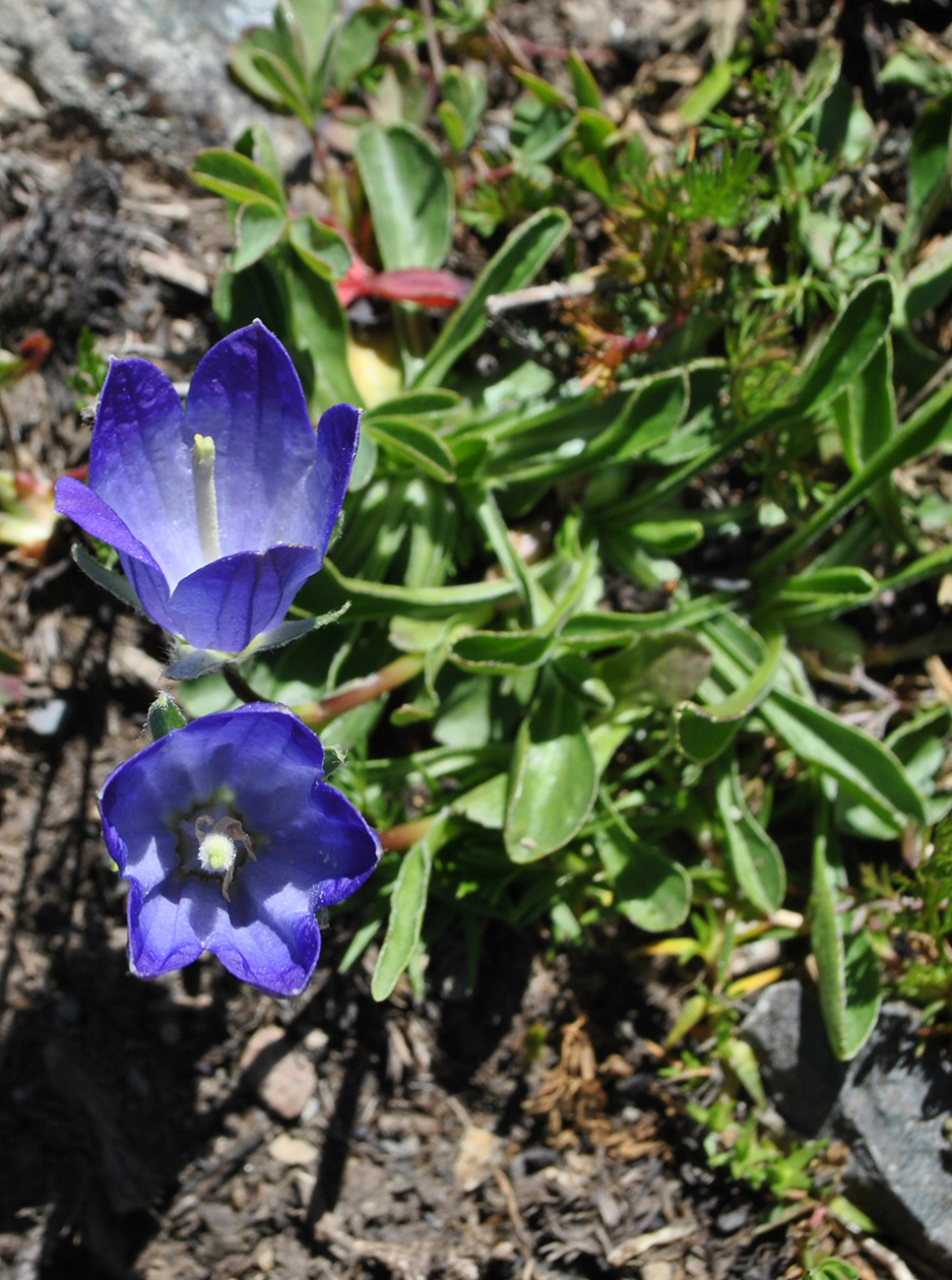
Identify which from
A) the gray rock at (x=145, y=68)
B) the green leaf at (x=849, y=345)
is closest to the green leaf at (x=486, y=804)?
the green leaf at (x=849, y=345)

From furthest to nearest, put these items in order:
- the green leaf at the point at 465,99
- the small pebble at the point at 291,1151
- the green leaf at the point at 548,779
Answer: the green leaf at the point at 465,99
the small pebble at the point at 291,1151
the green leaf at the point at 548,779

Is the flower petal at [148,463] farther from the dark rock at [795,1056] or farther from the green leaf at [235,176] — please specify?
the dark rock at [795,1056]

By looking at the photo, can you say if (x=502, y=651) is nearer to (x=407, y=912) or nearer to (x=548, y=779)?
(x=548, y=779)

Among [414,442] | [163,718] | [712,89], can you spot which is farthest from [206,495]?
[712,89]

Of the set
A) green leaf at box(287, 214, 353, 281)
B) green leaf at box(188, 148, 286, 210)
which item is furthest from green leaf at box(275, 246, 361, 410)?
green leaf at box(188, 148, 286, 210)

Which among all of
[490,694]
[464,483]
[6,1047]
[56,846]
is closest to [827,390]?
[464,483]

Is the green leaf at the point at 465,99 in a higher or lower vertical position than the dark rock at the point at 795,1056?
higher

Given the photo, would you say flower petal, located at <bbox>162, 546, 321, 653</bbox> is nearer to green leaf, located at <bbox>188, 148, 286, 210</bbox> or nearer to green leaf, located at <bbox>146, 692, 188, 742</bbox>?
green leaf, located at <bbox>146, 692, 188, 742</bbox>
